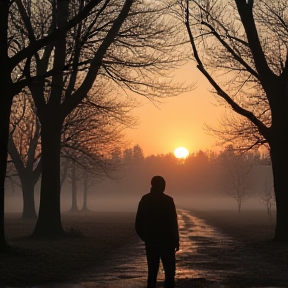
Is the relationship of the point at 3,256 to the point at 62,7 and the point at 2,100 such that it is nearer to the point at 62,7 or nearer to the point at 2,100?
the point at 2,100

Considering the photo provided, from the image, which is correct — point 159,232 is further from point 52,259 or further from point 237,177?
point 237,177

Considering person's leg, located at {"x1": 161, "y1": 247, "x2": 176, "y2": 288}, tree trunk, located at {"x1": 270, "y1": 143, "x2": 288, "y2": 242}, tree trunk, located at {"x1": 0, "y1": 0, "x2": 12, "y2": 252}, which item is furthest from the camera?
tree trunk, located at {"x1": 270, "y1": 143, "x2": 288, "y2": 242}

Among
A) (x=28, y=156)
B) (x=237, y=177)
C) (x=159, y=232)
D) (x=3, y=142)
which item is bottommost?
(x=159, y=232)

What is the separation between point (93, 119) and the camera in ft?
118

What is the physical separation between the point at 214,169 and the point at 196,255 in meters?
158

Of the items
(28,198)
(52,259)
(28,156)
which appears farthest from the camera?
(28,198)

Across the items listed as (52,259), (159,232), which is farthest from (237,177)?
(159,232)

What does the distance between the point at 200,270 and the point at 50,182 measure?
11.1 m

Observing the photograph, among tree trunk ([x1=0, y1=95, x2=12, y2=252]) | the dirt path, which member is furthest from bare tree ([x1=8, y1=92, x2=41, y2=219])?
tree trunk ([x1=0, y1=95, x2=12, y2=252])

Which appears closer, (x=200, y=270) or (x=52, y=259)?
(x=200, y=270)

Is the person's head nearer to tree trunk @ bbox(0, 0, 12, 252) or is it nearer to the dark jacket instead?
the dark jacket

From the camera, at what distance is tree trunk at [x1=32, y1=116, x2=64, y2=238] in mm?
22155

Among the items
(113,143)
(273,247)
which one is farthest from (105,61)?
(113,143)

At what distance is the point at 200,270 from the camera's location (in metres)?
12.6
